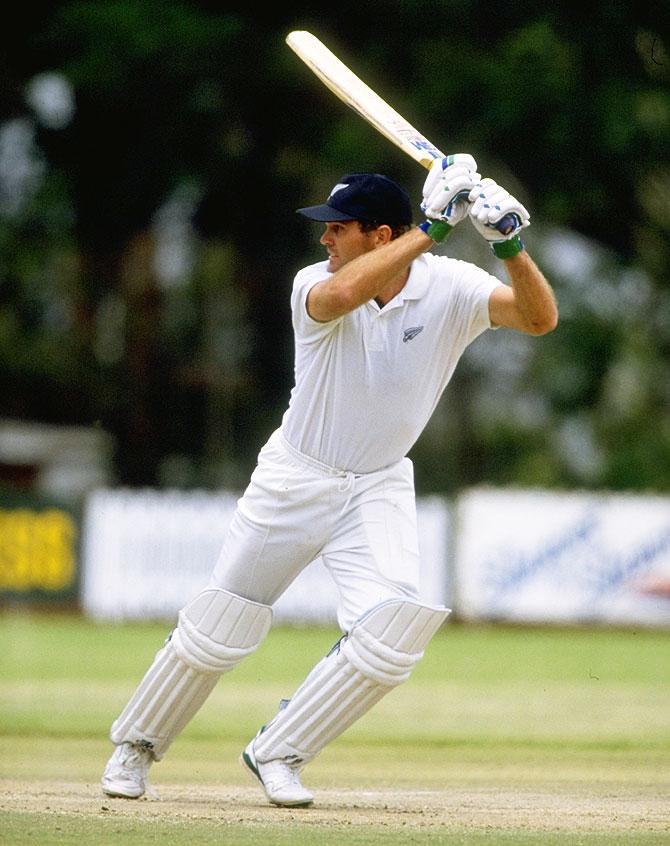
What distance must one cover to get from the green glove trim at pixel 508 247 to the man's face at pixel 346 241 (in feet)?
1.31

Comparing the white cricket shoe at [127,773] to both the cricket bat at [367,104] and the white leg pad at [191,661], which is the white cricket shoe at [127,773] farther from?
the cricket bat at [367,104]

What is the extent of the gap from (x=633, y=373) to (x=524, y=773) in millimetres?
20943

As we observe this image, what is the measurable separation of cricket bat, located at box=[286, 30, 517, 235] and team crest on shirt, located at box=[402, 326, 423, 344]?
1.49 feet

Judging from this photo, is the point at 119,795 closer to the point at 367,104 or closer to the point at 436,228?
the point at 436,228

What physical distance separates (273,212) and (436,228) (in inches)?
737

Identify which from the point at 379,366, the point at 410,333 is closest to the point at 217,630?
the point at 379,366

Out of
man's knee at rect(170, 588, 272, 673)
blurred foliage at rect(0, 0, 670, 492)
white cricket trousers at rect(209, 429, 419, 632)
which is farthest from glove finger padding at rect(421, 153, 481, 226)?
blurred foliage at rect(0, 0, 670, 492)

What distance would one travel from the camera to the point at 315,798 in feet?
17.3

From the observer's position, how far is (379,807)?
199 inches

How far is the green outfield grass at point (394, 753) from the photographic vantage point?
4516 mm

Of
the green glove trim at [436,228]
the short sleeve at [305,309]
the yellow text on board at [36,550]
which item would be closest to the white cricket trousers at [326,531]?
the short sleeve at [305,309]

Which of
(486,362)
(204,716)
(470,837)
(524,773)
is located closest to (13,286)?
(486,362)

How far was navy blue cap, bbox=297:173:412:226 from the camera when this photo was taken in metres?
4.96

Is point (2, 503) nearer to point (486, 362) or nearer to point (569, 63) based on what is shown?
point (569, 63)
